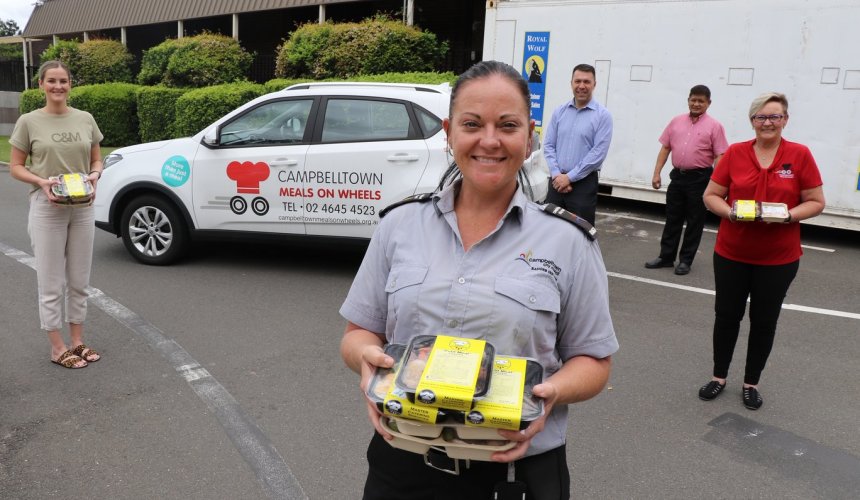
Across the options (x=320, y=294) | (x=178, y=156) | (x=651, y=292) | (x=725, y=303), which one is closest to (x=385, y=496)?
(x=725, y=303)

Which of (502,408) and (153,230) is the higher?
(502,408)

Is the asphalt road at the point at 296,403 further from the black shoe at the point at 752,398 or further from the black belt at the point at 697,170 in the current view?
the black belt at the point at 697,170

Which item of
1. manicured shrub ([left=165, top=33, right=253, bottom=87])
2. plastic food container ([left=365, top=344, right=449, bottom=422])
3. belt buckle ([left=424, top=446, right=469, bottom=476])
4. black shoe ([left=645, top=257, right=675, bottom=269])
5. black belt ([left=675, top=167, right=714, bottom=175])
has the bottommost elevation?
black shoe ([left=645, top=257, right=675, bottom=269])

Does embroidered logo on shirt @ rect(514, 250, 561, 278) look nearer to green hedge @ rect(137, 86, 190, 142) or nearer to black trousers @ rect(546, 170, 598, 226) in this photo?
black trousers @ rect(546, 170, 598, 226)

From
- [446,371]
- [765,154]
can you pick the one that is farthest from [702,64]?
[446,371]

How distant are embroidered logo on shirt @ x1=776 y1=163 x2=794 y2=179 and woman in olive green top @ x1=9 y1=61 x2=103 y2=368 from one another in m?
4.42

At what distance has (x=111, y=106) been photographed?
19.7m

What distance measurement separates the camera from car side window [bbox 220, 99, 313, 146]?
7340 mm

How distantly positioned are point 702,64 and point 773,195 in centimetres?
597

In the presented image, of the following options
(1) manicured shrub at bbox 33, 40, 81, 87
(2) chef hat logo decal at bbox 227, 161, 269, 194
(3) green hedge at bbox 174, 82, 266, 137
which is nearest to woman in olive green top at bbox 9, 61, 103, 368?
(2) chef hat logo decal at bbox 227, 161, 269, 194

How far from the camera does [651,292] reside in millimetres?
7074

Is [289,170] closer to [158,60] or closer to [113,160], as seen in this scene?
[113,160]

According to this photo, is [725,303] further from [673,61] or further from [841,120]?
[673,61]

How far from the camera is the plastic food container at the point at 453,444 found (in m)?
1.60
